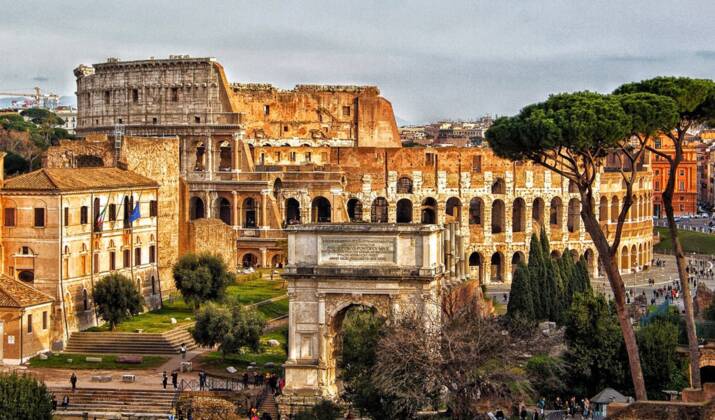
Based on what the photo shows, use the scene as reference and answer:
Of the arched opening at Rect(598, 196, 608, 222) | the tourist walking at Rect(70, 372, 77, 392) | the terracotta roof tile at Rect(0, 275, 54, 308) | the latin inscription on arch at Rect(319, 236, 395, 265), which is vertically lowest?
the tourist walking at Rect(70, 372, 77, 392)

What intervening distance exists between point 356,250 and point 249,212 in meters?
48.5

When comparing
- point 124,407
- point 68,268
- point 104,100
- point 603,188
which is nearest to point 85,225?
point 68,268

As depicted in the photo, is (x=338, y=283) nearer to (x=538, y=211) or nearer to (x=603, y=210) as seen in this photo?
(x=538, y=211)

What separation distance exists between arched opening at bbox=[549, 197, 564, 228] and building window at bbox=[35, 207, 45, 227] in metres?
54.4

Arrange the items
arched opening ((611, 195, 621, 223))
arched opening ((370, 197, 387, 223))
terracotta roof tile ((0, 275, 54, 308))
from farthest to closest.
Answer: arched opening ((611, 195, 621, 223))
arched opening ((370, 197, 387, 223))
terracotta roof tile ((0, 275, 54, 308))

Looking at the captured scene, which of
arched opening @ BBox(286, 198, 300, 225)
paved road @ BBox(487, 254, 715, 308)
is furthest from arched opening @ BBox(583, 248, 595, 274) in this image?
arched opening @ BBox(286, 198, 300, 225)

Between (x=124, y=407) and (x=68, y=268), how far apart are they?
10.1 m

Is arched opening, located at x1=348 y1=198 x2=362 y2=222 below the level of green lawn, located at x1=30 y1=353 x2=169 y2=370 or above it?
above

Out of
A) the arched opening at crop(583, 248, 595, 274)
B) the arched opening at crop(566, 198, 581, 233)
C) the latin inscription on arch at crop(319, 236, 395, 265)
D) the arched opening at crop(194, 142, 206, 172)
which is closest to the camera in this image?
the latin inscription on arch at crop(319, 236, 395, 265)

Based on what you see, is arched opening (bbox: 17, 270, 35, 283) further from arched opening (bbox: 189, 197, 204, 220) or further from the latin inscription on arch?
arched opening (bbox: 189, 197, 204, 220)

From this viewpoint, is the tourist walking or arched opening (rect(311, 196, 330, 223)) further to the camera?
arched opening (rect(311, 196, 330, 223))

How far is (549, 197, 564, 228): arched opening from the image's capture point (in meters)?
99.7

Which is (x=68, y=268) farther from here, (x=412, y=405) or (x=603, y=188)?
(x=603, y=188)

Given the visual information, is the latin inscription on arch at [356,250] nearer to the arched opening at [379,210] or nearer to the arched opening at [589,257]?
the arched opening at [379,210]
